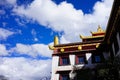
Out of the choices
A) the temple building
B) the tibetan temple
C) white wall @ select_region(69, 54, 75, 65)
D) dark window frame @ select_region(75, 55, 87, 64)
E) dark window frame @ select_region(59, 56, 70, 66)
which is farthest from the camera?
dark window frame @ select_region(59, 56, 70, 66)

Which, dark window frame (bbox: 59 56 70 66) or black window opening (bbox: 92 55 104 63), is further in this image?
dark window frame (bbox: 59 56 70 66)

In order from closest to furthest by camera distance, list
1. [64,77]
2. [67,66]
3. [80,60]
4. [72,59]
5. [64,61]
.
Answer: [64,77], [67,66], [80,60], [72,59], [64,61]

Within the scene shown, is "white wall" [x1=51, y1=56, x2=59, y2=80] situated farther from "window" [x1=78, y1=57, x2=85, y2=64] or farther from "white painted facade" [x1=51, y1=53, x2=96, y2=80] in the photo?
"window" [x1=78, y1=57, x2=85, y2=64]

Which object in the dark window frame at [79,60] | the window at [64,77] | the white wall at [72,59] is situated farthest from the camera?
the white wall at [72,59]

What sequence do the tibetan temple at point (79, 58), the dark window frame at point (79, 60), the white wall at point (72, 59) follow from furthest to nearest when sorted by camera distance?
the white wall at point (72, 59) < the dark window frame at point (79, 60) < the tibetan temple at point (79, 58)

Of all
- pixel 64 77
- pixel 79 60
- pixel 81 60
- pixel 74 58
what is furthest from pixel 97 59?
pixel 64 77

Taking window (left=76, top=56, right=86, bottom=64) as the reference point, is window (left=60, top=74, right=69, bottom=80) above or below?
below

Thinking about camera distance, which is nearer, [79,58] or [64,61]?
[79,58]

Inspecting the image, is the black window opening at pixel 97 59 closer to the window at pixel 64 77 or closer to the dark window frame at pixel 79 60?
the dark window frame at pixel 79 60

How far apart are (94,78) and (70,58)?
11.4 ft

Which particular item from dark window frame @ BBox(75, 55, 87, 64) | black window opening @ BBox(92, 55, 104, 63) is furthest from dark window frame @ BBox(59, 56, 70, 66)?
black window opening @ BBox(92, 55, 104, 63)

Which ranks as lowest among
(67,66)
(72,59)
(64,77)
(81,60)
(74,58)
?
(64,77)

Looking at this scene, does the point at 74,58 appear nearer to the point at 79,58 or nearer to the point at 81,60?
the point at 79,58

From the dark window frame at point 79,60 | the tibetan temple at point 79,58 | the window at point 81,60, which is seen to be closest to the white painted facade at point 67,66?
the tibetan temple at point 79,58
